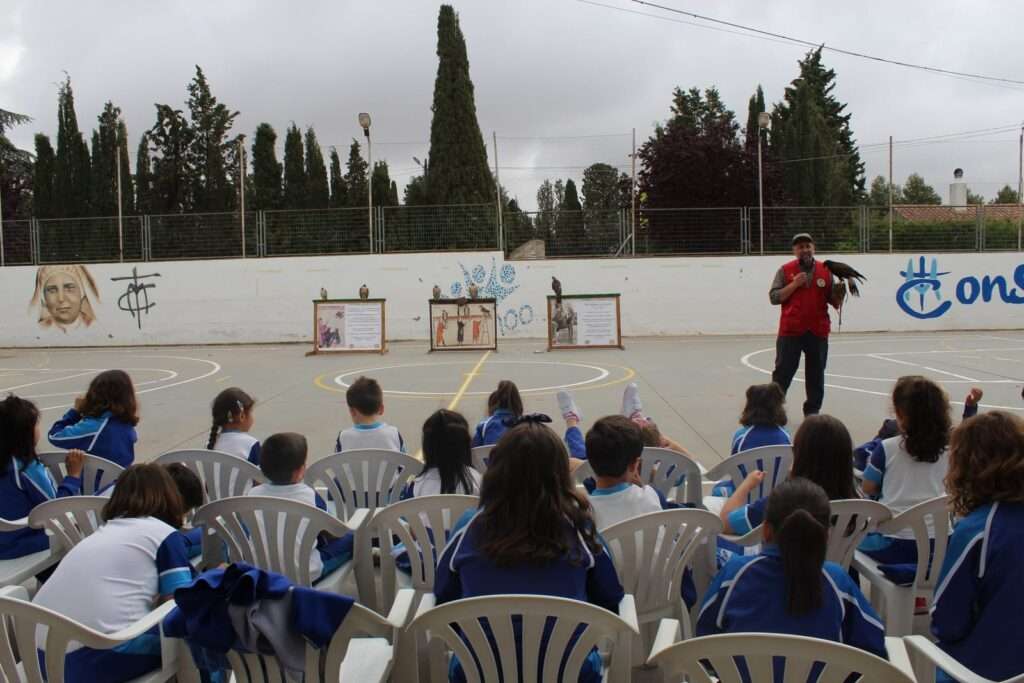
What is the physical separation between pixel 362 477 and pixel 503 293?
19093 mm

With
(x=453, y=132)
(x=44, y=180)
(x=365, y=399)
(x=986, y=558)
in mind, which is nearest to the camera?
A: (x=986, y=558)

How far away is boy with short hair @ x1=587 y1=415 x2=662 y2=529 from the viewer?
307 centimetres

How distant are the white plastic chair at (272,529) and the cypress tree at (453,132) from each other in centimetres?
2705

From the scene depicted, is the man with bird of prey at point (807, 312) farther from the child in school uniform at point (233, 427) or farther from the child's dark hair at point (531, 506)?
the child's dark hair at point (531, 506)

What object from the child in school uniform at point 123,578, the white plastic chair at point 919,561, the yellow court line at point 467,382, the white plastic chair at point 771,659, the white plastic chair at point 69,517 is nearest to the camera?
the white plastic chair at point 771,659

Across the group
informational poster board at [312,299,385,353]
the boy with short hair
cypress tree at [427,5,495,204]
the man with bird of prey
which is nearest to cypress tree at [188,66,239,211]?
cypress tree at [427,5,495,204]

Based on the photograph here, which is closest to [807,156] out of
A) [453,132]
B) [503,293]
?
[453,132]

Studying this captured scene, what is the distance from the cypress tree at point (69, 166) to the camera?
102 feet

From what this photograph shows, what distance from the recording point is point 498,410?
5.05 m

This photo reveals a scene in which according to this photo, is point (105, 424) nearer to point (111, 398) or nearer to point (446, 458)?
point (111, 398)

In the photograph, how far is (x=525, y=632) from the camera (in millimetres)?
2117

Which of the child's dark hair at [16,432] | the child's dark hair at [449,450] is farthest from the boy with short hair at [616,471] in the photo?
the child's dark hair at [16,432]

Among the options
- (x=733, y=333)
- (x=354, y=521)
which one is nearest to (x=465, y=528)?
(x=354, y=521)

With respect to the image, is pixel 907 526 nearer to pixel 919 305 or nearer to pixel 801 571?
pixel 801 571
